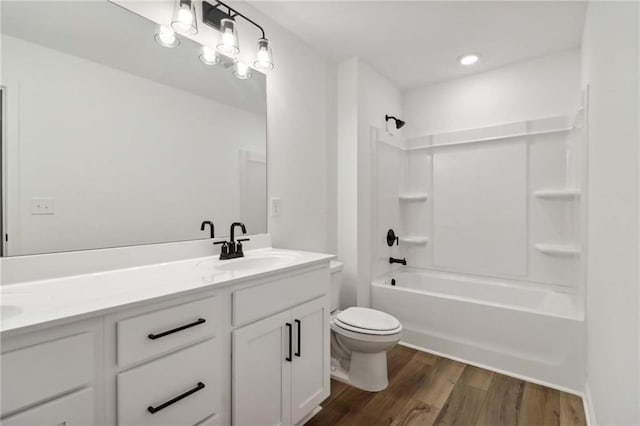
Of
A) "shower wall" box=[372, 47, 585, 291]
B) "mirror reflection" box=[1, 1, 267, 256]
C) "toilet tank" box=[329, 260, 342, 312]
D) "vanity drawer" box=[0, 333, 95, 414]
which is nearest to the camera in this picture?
"vanity drawer" box=[0, 333, 95, 414]

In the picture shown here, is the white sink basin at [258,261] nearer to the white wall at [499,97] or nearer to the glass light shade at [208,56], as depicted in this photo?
the glass light shade at [208,56]

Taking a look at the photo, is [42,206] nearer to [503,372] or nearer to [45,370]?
[45,370]

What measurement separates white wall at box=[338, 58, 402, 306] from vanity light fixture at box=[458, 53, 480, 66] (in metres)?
0.78

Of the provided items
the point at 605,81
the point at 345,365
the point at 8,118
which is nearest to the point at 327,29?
the point at 605,81

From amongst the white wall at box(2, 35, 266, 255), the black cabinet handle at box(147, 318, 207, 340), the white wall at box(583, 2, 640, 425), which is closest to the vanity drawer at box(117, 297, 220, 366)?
the black cabinet handle at box(147, 318, 207, 340)

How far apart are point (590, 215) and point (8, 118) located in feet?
9.06

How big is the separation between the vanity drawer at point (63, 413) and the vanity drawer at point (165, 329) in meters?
0.11

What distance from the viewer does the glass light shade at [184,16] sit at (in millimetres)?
1416

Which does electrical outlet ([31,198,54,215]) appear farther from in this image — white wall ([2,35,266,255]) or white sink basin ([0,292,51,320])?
white sink basin ([0,292,51,320])

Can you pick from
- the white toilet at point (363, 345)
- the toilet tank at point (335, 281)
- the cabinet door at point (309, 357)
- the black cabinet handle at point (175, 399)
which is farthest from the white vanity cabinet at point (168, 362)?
the toilet tank at point (335, 281)

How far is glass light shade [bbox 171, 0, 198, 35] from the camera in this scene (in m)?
1.42

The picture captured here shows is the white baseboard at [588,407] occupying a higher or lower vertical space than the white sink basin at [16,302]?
lower

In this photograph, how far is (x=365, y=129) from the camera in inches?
101

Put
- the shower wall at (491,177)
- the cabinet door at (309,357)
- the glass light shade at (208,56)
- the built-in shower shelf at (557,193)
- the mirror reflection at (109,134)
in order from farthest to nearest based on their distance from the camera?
the shower wall at (491,177), the built-in shower shelf at (557,193), the glass light shade at (208,56), the cabinet door at (309,357), the mirror reflection at (109,134)
